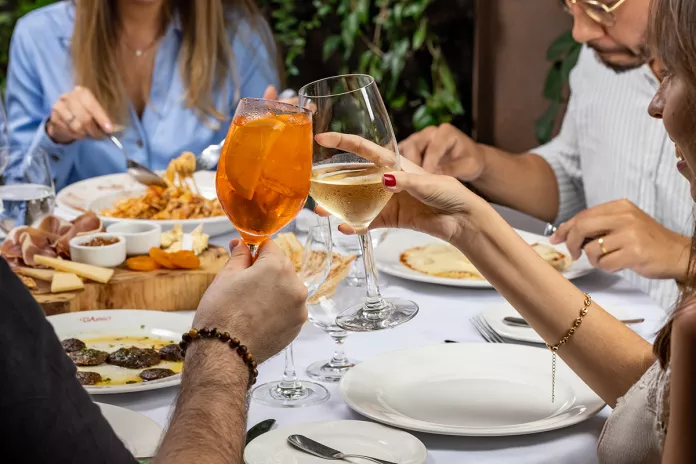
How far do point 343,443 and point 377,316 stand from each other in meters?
0.22

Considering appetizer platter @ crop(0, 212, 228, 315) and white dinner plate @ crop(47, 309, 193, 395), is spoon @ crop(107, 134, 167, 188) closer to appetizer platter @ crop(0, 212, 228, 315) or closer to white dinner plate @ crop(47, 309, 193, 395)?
appetizer platter @ crop(0, 212, 228, 315)

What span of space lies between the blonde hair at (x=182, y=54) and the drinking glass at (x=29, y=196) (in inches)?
45.6

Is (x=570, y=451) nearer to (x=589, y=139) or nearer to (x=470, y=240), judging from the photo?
(x=470, y=240)

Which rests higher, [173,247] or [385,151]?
[385,151]

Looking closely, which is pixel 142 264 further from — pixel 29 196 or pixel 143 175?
pixel 143 175

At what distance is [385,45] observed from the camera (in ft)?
15.8

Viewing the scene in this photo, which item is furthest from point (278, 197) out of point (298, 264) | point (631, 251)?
point (631, 251)

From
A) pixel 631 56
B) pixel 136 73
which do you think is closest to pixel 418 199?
pixel 631 56

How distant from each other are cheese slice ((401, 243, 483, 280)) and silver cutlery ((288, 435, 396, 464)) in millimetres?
784

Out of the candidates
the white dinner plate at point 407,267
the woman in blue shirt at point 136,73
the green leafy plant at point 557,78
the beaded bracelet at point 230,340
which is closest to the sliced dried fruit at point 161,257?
the white dinner plate at point 407,267

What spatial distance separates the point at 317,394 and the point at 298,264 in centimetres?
24

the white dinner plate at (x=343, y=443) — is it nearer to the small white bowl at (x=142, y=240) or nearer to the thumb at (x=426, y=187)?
the thumb at (x=426, y=187)

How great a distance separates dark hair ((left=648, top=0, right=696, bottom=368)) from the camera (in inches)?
41.3

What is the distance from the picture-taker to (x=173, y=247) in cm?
198
